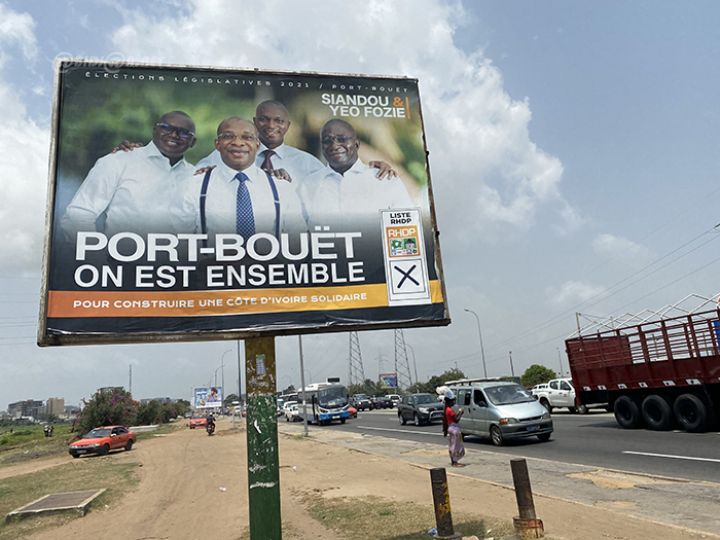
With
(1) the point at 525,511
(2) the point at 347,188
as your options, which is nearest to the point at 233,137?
(2) the point at 347,188

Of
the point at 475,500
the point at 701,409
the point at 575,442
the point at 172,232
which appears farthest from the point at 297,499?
the point at 701,409

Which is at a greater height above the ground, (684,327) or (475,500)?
(684,327)

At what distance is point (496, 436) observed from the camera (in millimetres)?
15664

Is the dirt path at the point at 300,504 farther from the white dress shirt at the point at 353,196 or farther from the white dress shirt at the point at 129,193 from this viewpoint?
the white dress shirt at the point at 129,193

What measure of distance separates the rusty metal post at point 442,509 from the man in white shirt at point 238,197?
125 inches

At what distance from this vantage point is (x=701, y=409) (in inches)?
558

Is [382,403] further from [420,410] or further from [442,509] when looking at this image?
[442,509]

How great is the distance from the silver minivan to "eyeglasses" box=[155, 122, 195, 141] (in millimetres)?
12465

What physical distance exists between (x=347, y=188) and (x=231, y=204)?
138cm

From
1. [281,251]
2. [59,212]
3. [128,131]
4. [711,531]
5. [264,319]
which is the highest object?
[128,131]

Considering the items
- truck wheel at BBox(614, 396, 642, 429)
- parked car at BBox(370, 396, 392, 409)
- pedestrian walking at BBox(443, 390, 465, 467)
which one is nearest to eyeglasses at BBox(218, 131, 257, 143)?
pedestrian walking at BBox(443, 390, 465, 467)

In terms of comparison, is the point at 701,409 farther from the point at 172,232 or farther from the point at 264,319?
the point at 172,232

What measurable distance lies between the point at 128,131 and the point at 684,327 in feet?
48.9

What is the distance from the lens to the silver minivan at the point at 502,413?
15.1 m
